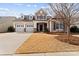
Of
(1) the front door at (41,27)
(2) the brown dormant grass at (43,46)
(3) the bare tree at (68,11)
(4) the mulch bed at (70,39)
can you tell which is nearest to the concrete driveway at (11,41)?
(2) the brown dormant grass at (43,46)

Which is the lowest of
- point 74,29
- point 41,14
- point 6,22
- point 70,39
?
point 70,39

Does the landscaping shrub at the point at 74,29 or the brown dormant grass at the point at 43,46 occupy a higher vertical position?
the landscaping shrub at the point at 74,29

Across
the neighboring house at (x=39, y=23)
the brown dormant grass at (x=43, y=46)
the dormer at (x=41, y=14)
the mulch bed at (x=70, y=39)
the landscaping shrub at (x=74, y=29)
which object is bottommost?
the brown dormant grass at (x=43, y=46)

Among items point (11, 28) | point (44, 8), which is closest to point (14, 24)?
point (11, 28)

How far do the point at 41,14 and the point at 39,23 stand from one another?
0.47ft

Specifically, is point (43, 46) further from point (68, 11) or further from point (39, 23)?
point (68, 11)

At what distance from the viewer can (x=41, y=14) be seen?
7.29m

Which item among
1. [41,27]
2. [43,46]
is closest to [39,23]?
[41,27]

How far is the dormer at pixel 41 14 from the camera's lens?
23.9ft

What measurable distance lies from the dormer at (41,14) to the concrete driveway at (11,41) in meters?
0.32

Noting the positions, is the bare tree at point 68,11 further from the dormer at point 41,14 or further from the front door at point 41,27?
the front door at point 41,27

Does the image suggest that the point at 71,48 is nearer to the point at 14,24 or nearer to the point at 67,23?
the point at 67,23

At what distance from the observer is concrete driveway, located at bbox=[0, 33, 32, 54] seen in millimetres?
7223

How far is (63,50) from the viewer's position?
7.22m
